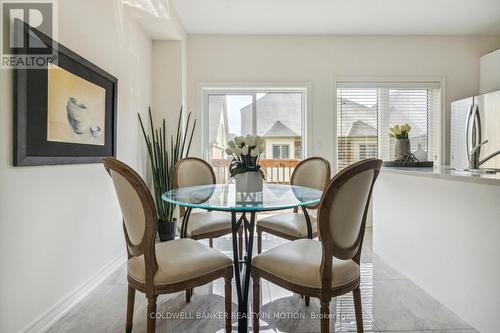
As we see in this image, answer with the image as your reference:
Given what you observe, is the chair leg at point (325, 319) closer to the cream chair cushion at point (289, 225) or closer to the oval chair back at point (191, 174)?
the cream chair cushion at point (289, 225)

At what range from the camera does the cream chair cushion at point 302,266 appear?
4.43 ft

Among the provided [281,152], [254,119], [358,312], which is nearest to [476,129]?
[281,152]

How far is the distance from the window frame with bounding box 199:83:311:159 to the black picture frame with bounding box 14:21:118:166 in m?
1.92

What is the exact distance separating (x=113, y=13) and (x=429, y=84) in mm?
3992

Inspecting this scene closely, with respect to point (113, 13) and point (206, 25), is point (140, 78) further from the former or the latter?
point (206, 25)

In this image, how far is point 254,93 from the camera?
13.4 ft

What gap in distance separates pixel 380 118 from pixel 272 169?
1700 mm

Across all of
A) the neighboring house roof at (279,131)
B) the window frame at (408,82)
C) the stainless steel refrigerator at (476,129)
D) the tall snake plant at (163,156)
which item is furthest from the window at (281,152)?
the stainless steel refrigerator at (476,129)

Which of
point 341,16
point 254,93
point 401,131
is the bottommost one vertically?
point 401,131

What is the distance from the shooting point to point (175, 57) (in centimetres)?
364

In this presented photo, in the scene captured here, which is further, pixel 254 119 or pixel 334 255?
pixel 254 119

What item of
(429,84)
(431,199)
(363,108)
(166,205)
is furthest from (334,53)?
(166,205)

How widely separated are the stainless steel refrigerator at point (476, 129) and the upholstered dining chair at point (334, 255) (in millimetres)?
2409

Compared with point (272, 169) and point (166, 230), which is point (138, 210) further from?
point (272, 169)
